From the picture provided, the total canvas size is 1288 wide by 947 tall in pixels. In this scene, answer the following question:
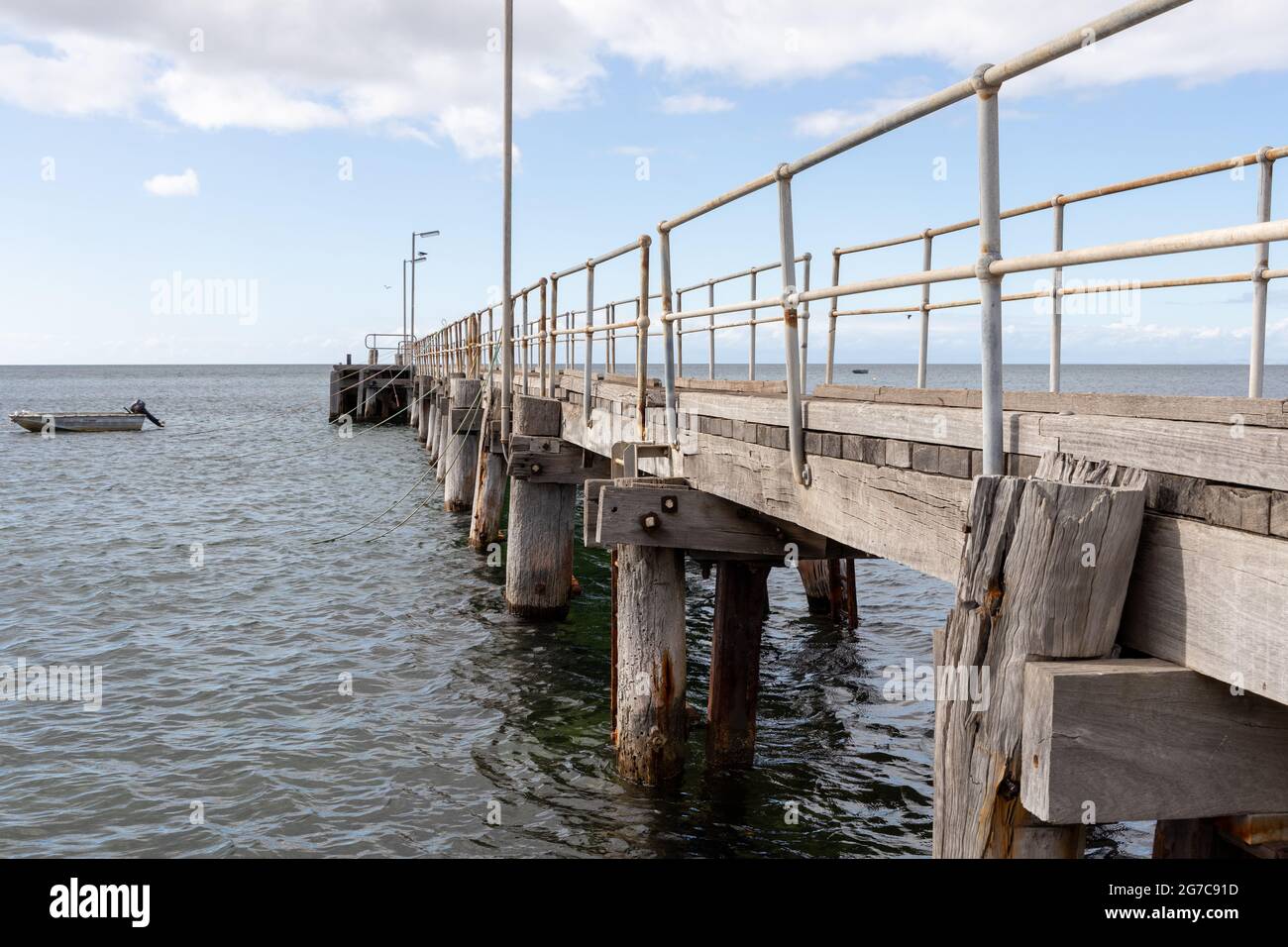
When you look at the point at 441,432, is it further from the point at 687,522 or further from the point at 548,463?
the point at 687,522

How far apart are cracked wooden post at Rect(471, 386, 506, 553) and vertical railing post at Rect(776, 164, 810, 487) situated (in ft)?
34.2

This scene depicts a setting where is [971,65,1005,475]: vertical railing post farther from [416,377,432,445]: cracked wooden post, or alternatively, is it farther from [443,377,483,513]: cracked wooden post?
[416,377,432,445]: cracked wooden post

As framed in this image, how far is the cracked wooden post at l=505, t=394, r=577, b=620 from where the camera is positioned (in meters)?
11.7

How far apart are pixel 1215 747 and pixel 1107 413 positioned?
4.34 ft

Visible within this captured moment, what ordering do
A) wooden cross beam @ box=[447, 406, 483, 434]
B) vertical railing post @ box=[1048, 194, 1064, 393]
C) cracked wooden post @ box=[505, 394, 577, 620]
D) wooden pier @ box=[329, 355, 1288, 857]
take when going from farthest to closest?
wooden cross beam @ box=[447, 406, 483, 434] < cracked wooden post @ box=[505, 394, 577, 620] < vertical railing post @ box=[1048, 194, 1064, 393] < wooden pier @ box=[329, 355, 1288, 857]

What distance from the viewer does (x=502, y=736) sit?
8.84 metres

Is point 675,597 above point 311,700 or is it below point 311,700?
above

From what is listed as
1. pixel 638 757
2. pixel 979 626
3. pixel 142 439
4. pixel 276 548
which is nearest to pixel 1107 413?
pixel 979 626

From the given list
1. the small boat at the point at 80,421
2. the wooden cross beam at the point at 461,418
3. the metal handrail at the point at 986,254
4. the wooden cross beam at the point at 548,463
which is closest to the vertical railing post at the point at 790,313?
the metal handrail at the point at 986,254

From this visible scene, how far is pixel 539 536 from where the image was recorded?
476 inches

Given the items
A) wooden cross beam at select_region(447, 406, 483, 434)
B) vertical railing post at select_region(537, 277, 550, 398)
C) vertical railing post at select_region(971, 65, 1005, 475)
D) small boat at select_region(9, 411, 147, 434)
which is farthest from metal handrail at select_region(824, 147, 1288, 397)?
small boat at select_region(9, 411, 147, 434)
